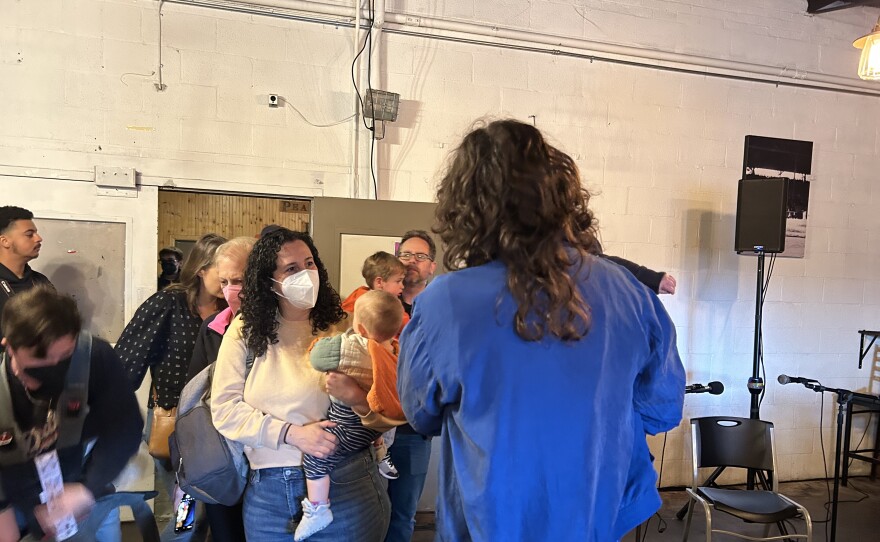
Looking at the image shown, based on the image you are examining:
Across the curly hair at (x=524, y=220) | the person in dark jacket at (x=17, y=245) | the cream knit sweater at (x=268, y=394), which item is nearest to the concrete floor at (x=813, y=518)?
the cream knit sweater at (x=268, y=394)

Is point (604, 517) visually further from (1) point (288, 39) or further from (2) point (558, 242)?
(1) point (288, 39)

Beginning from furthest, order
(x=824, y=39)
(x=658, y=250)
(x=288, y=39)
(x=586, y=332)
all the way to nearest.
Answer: (x=824, y=39)
(x=658, y=250)
(x=288, y=39)
(x=586, y=332)

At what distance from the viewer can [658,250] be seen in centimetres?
403

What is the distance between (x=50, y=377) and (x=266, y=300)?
560 mm

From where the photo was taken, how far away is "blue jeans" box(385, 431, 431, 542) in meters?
2.52

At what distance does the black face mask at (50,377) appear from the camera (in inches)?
43.0

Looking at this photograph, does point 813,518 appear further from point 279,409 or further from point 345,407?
point 279,409

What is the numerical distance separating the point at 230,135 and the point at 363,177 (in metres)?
0.82

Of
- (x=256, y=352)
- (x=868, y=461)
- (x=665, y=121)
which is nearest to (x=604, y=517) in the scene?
(x=256, y=352)

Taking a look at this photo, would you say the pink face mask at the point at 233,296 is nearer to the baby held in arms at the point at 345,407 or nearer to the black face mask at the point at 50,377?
the baby held in arms at the point at 345,407

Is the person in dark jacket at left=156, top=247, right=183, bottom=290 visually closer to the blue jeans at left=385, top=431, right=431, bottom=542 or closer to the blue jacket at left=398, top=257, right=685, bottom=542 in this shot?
the blue jeans at left=385, top=431, right=431, bottom=542

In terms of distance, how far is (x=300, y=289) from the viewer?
1.59 m

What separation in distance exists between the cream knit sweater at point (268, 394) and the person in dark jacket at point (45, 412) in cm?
33

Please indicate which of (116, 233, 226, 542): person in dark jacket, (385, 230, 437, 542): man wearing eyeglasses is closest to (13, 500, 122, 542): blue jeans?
(116, 233, 226, 542): person in dark jacket
